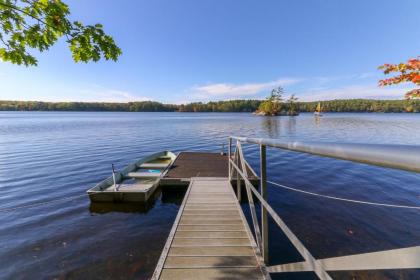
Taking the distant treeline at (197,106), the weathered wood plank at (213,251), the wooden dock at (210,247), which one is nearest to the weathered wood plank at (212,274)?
the wooden dock at (210,247)

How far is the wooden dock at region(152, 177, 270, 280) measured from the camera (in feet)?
9.62

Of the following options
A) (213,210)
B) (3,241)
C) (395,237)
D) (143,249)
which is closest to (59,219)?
(3,241)

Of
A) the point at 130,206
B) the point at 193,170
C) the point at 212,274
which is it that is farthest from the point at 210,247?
the point at 193,170

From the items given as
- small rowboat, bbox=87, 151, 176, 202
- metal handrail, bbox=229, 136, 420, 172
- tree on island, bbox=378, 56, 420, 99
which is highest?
tree on island, bbox=378, 56, 420, 99

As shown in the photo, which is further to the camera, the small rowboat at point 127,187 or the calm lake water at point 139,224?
the small rowboat at point 127,187

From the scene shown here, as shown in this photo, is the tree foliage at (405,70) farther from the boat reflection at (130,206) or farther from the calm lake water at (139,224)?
the boat reflection at (130,206)

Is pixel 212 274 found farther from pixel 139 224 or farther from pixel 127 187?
pixel 127 187

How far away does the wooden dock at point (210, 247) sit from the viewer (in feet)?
9.62

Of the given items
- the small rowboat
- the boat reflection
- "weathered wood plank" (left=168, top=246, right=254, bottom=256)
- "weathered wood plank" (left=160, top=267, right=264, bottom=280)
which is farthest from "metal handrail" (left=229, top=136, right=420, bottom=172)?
the boat reflection

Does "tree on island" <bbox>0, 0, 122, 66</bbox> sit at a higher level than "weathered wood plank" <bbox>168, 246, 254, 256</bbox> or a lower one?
higher

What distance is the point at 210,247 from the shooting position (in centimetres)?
351

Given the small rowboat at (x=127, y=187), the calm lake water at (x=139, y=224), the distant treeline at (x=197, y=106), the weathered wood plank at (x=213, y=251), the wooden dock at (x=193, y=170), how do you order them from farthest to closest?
the distant treeline at (x=197, y=106) → the wooden dock at (x=193, y=170) → the small rowboat at (x=127, y=187) → the calm lake water at (x=139, y=224) → the weathered wood plank at (x=213, y=251)

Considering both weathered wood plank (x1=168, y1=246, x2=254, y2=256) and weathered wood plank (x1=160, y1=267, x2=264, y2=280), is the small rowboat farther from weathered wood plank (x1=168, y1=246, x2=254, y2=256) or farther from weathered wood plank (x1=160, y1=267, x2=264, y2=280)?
weathered wood plank (x1=160, y1=267, x2=264, y2=280)

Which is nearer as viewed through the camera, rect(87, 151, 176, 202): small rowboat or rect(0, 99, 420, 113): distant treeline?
rect(87, 151, 176, 202): small rowboat
